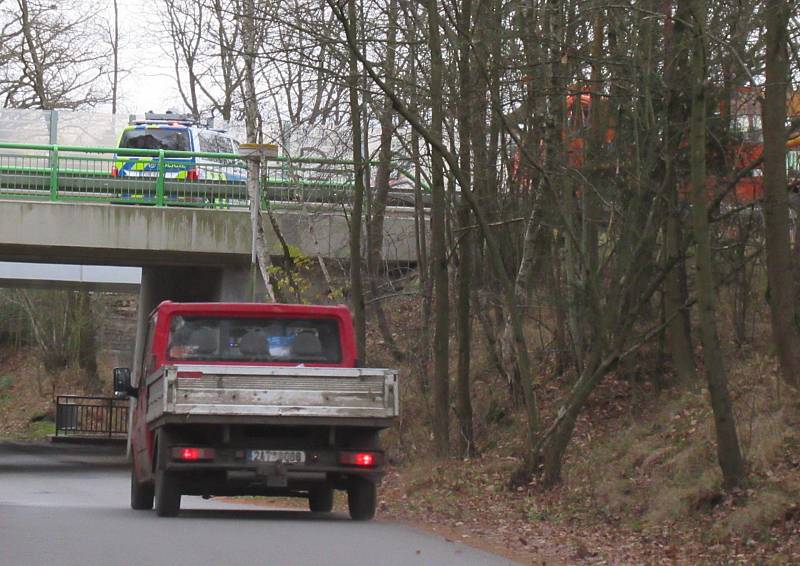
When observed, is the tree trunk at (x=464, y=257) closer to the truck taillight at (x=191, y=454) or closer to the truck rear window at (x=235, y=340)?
the truck rear window at (x=235, y=340)

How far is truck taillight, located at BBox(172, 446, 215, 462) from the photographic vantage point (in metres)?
12.9

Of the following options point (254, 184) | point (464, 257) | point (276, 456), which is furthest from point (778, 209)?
point (254, 184)

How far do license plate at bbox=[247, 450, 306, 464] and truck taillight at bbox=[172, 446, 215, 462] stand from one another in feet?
1.27

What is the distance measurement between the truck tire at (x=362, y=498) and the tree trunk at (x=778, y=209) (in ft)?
16.0

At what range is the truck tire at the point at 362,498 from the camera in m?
13.6

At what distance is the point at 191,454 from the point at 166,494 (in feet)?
2.02

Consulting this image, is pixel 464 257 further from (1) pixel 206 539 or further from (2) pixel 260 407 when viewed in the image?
(1) pixel 206 539

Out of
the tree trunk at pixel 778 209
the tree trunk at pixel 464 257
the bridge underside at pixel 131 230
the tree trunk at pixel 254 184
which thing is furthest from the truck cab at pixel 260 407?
the bridge underside at pixel 131 230

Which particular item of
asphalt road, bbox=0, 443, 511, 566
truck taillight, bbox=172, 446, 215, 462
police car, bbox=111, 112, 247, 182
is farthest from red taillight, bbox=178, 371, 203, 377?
police car, bbox=111, 112, 247, 182

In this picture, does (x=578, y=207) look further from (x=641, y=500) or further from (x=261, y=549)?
(x=261, y=549)

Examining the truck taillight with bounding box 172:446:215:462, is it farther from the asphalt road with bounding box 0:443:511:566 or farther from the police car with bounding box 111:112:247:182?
the police car with bounding box 111:112:247:182

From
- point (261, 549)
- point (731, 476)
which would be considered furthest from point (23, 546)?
point (731, 476)

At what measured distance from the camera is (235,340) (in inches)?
563

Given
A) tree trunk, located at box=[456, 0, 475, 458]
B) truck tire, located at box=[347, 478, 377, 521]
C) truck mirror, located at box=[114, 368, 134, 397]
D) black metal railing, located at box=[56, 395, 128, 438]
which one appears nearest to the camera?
truck tire, located at box=[347, 478, 377, 521]
